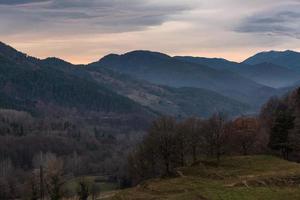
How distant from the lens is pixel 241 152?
407 ft

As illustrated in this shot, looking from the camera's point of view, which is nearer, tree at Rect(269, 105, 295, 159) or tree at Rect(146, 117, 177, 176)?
tree at Rect(146, 117, 177, 176)

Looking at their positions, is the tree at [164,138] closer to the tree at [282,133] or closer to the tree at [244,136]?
the tree at [282,133]

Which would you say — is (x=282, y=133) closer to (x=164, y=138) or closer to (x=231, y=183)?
(x=164, y=138)

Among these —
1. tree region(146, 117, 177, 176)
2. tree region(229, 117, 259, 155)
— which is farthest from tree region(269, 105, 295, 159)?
tree region(146, 117, 177, 176)

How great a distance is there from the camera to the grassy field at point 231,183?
58.2 m

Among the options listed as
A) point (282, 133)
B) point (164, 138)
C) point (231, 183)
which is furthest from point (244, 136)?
point (231, 183)

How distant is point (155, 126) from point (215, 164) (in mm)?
16335

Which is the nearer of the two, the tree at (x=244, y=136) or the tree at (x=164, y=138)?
the tree at (x=164, y=138)

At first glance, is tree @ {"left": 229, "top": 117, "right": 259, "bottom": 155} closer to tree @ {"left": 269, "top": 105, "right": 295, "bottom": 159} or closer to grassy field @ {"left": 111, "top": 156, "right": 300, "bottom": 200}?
tree @ {"left": 269, "top": 105, "right": 295, "bottom": 159}

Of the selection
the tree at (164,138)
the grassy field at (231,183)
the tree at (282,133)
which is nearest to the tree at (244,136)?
the tree at (282,133)

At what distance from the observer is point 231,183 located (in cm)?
6888

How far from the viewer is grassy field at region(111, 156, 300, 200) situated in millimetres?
58156

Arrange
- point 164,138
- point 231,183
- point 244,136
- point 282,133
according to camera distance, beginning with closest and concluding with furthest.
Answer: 1. point 231,183
2. point 164,138
3. point 282,133
4. point 244,136

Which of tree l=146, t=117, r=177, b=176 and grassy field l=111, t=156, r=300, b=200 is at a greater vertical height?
tree l=146, t=117, r=177, b=176
